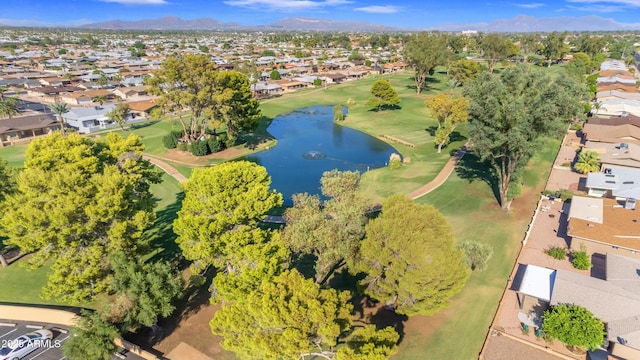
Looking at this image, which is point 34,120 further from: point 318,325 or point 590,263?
point 590,263

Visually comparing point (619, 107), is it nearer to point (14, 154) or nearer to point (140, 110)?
point (140, 110)

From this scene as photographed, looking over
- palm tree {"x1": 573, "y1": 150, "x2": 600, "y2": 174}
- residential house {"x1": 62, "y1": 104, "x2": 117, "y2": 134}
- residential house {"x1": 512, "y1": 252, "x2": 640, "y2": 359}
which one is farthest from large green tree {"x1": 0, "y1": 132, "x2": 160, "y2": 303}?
residential house {"x1": 62, "y1": 104, "x2": 117, "y2": 134}

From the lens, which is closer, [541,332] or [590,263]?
[541,332]

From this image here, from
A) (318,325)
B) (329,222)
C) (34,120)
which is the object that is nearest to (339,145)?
(329,222)

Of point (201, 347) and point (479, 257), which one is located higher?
point (479, 257)

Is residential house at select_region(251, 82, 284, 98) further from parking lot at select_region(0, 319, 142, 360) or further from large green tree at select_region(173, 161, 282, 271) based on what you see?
parking lot at select_region(0, 319, 142, 360)

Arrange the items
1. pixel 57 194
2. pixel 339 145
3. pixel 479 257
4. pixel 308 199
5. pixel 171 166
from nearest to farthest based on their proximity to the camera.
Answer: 1. pixel 57 194
2. pixel 308 199
3. pixel 479 257
4. pixel 171 166
5. pixel 339 145
